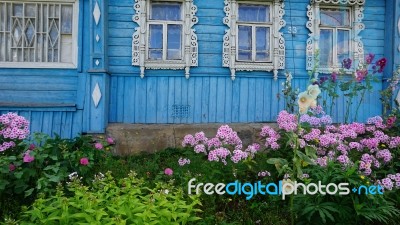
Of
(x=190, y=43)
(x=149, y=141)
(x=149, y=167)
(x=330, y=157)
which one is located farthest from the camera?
(x=190, y=43)

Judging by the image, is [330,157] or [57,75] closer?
[330,157]

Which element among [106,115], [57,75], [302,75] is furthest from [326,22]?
[57,75]

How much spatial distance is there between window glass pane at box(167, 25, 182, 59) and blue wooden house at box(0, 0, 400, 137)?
0.02m

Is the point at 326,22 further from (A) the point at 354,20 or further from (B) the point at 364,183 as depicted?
(B) the point at 364,183

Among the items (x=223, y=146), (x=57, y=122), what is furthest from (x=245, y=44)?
(x=57, y=122)

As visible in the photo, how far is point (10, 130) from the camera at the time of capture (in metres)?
3.66

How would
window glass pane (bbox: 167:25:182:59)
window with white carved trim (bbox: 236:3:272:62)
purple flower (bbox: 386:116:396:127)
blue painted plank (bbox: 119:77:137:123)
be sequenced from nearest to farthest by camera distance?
purple flower (bbox: 386:116:396:127) → blue painted plank (bbox: 119:77:137:123) → window glass pane (bbox: 167:25:182:59) → window with white carved trim (bbox: 236:3:272:62)

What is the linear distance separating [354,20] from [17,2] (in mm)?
5818

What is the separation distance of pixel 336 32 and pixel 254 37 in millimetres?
1546

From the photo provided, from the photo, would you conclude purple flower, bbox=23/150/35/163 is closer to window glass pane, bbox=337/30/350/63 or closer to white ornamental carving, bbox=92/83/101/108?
white ornamental carving, bbox=92/83/101/108

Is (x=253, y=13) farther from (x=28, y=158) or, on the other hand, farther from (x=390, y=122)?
(x=28, y=158)

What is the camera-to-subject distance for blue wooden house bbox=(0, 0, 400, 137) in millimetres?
5895

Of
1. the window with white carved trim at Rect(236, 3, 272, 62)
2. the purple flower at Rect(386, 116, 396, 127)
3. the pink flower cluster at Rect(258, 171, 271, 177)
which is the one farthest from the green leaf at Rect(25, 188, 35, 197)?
the window with white carved trim at Rect(236, 3, 272, 62)

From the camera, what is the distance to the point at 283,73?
636cm
